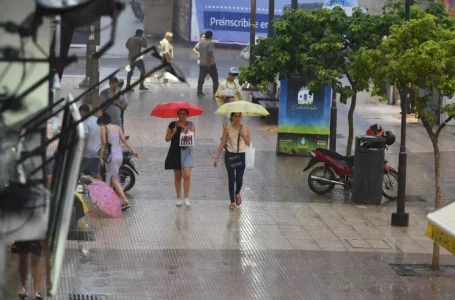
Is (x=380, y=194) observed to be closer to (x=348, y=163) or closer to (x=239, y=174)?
(x=348, y=163)

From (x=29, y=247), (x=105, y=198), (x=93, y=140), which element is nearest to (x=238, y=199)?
(x=105, y=198)

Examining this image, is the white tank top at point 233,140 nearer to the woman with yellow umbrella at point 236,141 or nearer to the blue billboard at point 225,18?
the woman with yellow umbrella at point 236,141

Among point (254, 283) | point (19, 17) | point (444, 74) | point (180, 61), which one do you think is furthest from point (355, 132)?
point (19, 17)

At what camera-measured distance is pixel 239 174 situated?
16750mm

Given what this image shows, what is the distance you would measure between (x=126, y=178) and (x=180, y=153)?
1.50m

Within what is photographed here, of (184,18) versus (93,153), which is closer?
(93,153)

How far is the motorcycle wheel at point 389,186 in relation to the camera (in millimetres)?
17831

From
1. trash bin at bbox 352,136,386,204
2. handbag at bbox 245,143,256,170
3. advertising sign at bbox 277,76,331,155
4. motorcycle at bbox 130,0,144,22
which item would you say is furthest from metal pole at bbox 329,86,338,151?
motorcycle at bbox 130,0,144,22

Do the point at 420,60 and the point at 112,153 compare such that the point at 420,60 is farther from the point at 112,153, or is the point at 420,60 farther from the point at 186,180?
the point at 112,153

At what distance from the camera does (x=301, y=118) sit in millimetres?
21312

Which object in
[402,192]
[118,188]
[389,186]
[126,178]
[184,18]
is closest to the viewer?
[402,192]

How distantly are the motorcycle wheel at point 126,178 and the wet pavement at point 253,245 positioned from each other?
273mm

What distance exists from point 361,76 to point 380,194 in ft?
7.00

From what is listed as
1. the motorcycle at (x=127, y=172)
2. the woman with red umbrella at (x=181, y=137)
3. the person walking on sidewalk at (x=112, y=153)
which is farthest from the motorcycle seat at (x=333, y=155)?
the person walking on sidewalk at (x=112, y=153)
